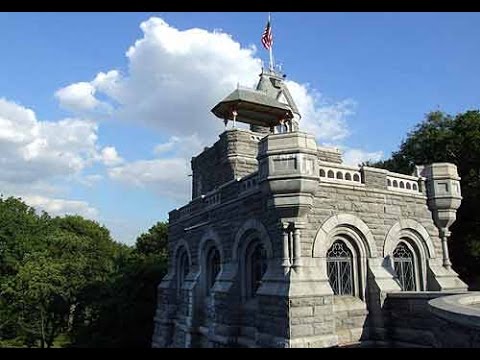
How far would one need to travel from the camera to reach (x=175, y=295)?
18.8 meters

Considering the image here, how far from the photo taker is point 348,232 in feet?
38.5

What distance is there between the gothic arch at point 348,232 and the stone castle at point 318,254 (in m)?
0.03

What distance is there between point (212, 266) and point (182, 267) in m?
3.39

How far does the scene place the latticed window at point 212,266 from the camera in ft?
51.1

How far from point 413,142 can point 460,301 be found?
16.7 metres

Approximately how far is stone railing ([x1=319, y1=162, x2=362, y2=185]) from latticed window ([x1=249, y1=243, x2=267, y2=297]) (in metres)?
2.65

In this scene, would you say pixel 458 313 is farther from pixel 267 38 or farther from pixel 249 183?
pixel 267 38

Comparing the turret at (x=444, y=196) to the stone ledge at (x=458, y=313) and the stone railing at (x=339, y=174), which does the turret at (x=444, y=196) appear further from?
the stone ledge at (x=458, y=313)

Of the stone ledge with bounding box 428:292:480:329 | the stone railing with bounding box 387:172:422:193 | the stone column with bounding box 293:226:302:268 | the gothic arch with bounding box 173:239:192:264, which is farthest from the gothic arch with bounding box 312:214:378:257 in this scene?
the gothic arch with bounding box 173:239:192:264

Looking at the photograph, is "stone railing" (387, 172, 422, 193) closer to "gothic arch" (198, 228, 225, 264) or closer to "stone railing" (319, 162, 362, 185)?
"stone railing" (319, 162, 362, 185)

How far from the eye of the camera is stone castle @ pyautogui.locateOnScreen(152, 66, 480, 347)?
34.2 ft

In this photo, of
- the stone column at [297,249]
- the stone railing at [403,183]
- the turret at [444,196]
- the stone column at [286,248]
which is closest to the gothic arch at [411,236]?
the turret at [444,196]
